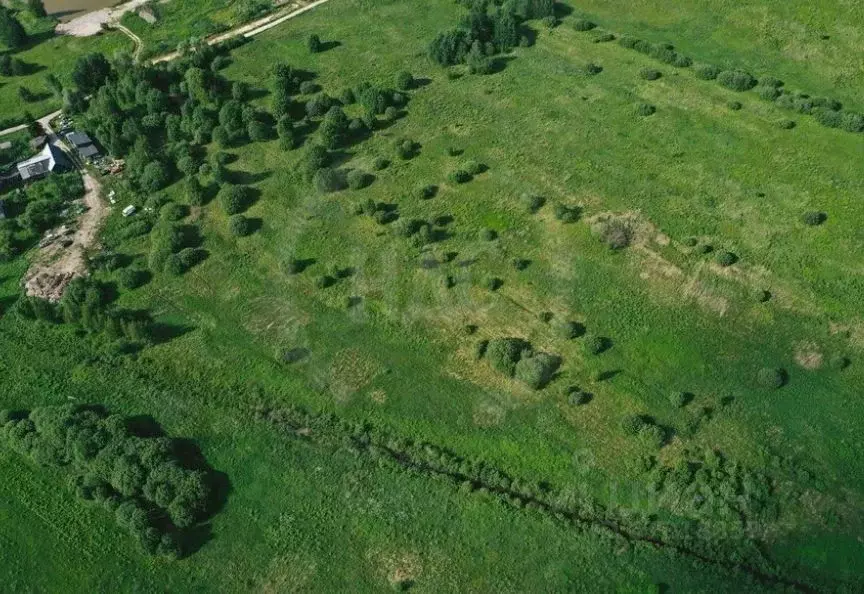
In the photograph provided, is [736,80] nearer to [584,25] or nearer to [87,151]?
[584,25]

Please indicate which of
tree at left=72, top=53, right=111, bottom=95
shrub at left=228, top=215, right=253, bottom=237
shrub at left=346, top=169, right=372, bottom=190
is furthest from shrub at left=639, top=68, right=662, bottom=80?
tree at left=72, top=53, right=111, bottom=95

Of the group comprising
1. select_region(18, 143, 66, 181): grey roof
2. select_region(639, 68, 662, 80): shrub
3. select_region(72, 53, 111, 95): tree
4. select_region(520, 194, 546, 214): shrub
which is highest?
select_region(72, 53, 111, 95): tree

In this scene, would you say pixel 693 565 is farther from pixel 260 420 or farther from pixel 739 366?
pixel 260 420

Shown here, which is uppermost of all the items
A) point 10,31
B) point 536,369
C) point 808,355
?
point 10,31

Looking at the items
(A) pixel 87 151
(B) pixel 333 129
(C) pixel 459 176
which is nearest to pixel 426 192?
(C) pixel 459 176

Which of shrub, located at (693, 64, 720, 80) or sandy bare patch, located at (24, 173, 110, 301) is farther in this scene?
shrub, located at (693, 64, 720, 80)

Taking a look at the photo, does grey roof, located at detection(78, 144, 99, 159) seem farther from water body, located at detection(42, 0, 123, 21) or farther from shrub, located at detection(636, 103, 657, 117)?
shrub, located at detection(636, 103, 657, 117)

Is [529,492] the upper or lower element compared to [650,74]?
lower
